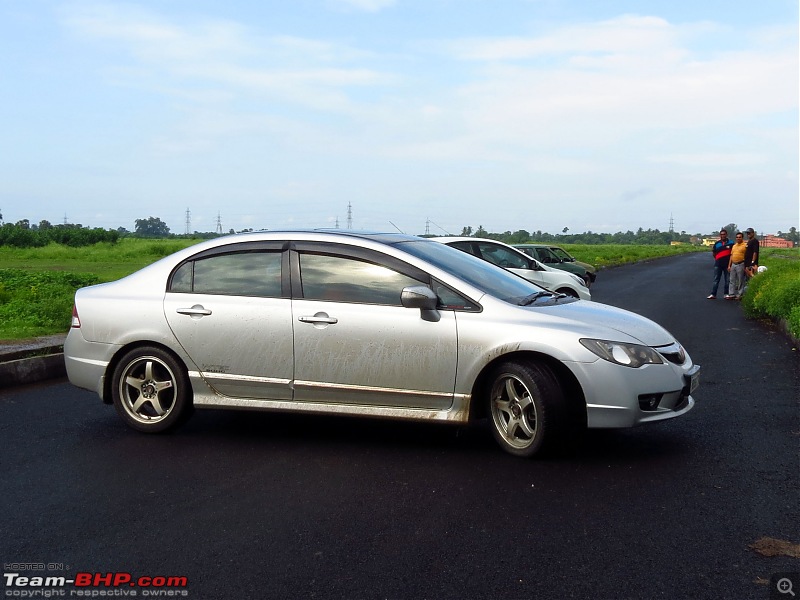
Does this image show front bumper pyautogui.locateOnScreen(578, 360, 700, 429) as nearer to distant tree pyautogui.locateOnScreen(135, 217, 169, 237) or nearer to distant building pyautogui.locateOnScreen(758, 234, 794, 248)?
distant tree pyautogui.locateOnScreen(135, 217, 169, 237)

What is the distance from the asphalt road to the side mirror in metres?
0.95

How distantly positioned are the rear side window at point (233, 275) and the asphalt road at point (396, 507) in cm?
110

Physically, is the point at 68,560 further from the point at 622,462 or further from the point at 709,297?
the point at 709,297

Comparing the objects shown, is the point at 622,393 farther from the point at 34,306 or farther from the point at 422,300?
the point at 34,306

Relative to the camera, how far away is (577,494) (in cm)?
490

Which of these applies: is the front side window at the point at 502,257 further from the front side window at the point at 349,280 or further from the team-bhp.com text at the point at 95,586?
the team-bhp.com text at the point at 95,586

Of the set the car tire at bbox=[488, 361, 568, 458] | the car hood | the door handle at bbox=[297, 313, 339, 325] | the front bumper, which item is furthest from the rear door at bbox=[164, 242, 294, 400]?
the front bumper

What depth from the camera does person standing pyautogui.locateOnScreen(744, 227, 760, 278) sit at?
20.2 metres

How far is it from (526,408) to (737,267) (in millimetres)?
17664

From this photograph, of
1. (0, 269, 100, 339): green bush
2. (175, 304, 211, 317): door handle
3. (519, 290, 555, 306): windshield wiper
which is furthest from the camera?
(0, 269, 100, 339): green bush

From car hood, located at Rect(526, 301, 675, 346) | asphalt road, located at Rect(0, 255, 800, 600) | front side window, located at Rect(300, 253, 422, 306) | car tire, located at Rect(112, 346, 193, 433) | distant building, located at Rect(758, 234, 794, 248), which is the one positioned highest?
front side window, located at Rect(300, 253, 422, 306)

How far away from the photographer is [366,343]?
19.3 ft

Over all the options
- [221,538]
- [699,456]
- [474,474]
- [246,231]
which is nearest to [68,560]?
[221,538]

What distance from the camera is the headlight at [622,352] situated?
217 inches
